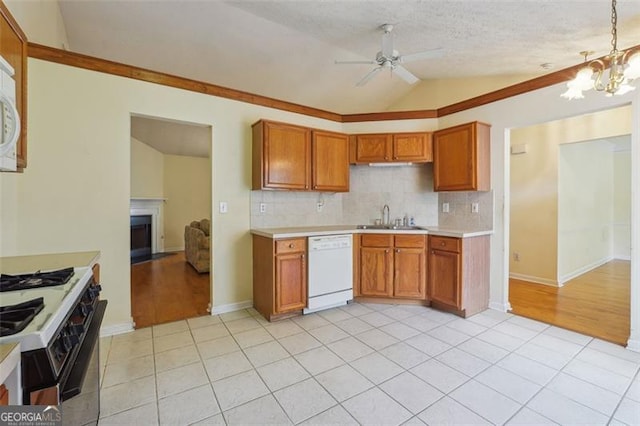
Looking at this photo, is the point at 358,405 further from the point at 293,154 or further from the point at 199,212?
the point at 199,212

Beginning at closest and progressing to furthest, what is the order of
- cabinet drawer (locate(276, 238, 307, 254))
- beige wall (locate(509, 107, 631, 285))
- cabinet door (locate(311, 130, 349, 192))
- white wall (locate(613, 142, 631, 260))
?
cabinet drawer (locate(276, 238, 307, 254)), cabinet door (locate(311, 130, 349, 192)), beige wall (locate(509, 107, 631, 285)), white wall (locate(613, 142, 631, 260))

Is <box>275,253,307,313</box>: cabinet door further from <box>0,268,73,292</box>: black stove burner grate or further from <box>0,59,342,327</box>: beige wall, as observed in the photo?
<box>0,268,73,292</box>: black stove burner grate

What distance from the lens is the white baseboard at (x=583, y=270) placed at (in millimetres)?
4233

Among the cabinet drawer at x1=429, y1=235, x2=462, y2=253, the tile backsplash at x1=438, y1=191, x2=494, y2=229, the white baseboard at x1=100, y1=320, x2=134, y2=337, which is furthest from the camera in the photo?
the tile backsplash at x1=438, y1=191, x2=494, y2=229

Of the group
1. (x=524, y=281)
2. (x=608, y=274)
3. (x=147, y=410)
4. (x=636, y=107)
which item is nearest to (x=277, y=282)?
(x=147, y=410)

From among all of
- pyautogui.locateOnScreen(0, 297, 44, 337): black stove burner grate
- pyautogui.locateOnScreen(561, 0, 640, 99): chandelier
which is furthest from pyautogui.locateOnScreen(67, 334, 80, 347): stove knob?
pyautogui.locateOnScreen(561, 0, 640, 99): chandelier

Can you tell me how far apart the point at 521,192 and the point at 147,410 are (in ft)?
17.2

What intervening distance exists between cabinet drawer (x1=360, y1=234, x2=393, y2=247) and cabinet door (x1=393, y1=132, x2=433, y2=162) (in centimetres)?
100

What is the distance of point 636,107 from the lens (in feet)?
7.59

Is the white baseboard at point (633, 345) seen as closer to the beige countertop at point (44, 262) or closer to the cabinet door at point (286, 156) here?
the cabinet door at point (286, 156)

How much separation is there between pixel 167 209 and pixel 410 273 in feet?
21.9

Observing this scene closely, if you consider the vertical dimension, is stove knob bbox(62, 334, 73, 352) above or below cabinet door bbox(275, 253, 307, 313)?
above

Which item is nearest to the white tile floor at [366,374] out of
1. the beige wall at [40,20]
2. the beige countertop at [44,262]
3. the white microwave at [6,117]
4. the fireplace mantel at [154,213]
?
the beige countertop at [44,262]

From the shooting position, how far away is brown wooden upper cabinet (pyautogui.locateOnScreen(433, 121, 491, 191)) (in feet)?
10.2
